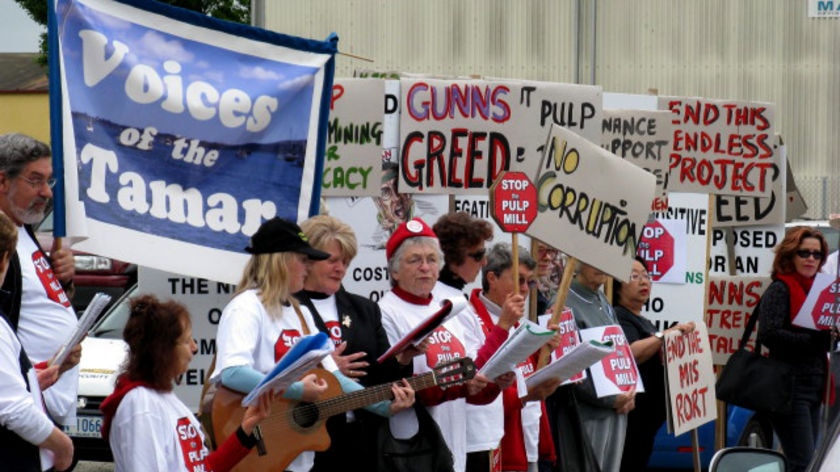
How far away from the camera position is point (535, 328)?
261 inches

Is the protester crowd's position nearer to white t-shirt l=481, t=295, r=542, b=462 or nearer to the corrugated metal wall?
white t-shirt l=481, t=295, r=542, b=462

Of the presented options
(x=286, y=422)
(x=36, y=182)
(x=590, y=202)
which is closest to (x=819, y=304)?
(x=590, y=202)

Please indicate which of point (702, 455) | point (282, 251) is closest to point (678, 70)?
point (702, 455)

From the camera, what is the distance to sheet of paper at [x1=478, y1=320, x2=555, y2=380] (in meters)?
6.61

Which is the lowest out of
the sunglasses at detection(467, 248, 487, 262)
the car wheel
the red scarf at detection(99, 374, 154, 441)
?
the car wheel

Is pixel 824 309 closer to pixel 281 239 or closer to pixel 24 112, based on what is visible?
pixel 281 239

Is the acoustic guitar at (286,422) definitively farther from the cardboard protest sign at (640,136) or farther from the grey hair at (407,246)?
the cardboard protest sign at (640,136)

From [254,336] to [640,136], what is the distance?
194 inches

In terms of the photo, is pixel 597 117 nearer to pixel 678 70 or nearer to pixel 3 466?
pixel 3 466

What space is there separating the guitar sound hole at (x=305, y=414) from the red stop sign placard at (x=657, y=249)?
5.07 meters

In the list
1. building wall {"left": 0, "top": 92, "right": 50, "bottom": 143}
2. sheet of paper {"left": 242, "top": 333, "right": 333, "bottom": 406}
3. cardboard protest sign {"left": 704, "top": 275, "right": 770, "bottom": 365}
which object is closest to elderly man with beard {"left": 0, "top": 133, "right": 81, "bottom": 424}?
sheet of paper {"left": 242, "top": 333, "right": 333, "bottom": 406}

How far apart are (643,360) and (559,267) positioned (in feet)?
3.04

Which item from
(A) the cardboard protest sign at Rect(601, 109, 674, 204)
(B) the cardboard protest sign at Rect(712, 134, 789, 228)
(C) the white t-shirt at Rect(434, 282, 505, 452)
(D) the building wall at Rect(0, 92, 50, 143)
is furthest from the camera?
(D) the building wall at Rect(0, 92, 50, 143)

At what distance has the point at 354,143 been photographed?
8508 millimetres
